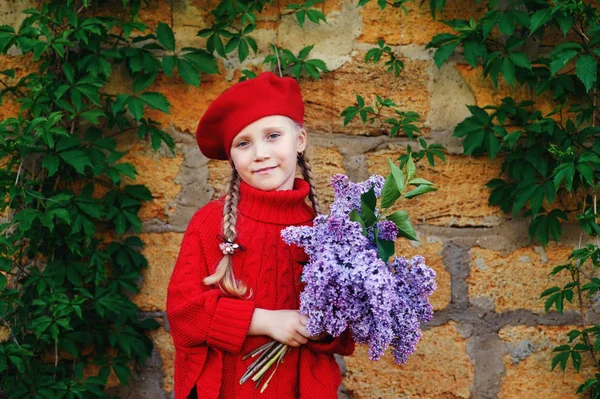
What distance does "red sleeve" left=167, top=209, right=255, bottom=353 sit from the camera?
1.95 meters

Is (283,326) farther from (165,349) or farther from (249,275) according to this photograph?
(165,349)

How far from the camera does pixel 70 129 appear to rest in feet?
9.10

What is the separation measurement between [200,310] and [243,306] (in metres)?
0.12

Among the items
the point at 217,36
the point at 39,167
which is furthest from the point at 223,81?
the point at 39,167

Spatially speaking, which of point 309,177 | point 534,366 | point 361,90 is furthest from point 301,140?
point 534,366

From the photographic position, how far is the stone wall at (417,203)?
2.70 metres

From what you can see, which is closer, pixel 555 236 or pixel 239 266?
pixel 239 266

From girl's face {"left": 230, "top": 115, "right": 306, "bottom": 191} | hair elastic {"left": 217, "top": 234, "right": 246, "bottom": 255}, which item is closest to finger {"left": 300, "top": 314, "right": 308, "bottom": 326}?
hair elastic {"left": 217, "top": 234, "right": 246, "bottom": 255}

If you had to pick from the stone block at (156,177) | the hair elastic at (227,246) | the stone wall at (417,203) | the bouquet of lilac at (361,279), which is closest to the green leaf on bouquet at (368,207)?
the bouquet of lilac at (361,279)

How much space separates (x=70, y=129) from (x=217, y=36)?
2.05ft

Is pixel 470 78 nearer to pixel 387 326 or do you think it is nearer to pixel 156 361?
pixel 387 326

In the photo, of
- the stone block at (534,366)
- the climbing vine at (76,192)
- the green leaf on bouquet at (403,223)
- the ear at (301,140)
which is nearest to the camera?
the green leaf on bouquet at (403,223)

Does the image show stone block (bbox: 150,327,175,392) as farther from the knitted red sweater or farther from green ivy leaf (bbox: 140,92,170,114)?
green ivy leaf (bbox: 140,92,170,114)

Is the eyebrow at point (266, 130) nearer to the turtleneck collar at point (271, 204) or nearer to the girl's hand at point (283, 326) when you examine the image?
the turtleneck collar at point (271, 204)
